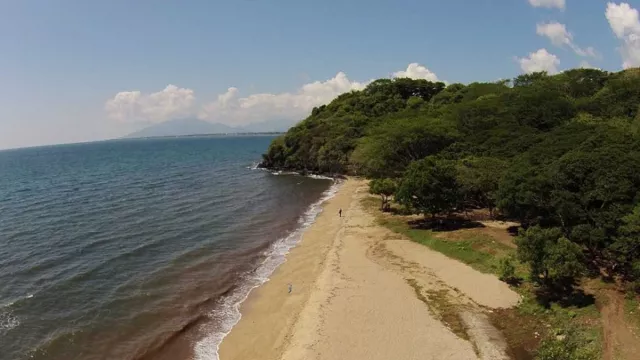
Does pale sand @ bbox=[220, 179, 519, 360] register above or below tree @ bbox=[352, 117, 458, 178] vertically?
below

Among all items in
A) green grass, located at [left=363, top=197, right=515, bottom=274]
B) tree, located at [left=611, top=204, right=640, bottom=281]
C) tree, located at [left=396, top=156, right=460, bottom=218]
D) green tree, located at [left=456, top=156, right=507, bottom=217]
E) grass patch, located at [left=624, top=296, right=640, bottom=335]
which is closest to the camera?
grass patch, located at [left=624, top=296, right=640, bottom=335]

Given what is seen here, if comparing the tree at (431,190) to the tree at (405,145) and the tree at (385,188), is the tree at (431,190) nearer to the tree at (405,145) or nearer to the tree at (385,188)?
the tree at (385,188)

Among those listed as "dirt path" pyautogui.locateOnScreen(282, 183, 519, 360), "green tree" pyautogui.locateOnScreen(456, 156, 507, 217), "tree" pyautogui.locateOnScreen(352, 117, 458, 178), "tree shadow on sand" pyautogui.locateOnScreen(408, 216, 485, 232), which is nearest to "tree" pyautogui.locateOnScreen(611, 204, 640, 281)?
"dirt path" pyautogui.locateOnScreen(282, 183, 519, 360)

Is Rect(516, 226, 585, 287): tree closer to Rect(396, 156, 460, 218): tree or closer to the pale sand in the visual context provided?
the pale sand

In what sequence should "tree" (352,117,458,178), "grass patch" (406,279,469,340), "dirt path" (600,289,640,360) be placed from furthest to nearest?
"tree" (352,117,458,178), "grass patch" (406,279,469,340), "dirt path" (600,289,640,360)

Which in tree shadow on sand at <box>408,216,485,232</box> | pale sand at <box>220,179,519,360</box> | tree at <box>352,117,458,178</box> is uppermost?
tree at <box>352,117,458,178</box>

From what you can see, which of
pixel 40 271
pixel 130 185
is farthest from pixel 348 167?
pixel 40 271
